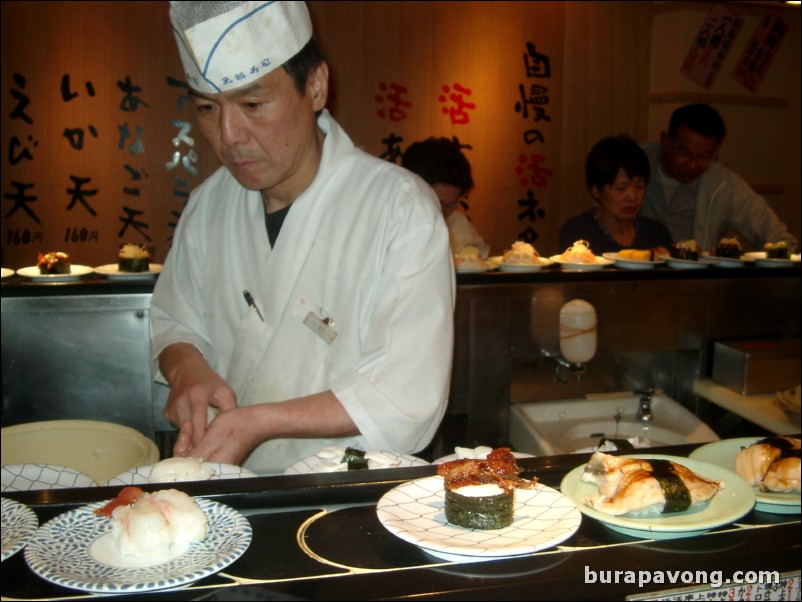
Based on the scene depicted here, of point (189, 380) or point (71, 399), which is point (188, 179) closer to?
point (71, 399)

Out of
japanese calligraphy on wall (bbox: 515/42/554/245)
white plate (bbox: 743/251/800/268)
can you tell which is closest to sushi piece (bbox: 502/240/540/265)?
white plate (bbox: 743/251/800/268)

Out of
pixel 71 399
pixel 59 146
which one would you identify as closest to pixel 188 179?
pixel 59 146

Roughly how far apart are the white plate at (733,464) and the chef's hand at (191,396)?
1046 millimetres

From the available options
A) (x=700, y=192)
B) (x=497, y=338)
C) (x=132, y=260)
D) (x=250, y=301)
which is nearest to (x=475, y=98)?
(x=700, y=192)

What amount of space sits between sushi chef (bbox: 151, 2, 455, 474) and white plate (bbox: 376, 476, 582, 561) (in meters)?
0.55

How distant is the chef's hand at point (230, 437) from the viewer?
151 cm

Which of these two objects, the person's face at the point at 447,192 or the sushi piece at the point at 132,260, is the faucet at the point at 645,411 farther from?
the sushi piece at the point at 132,260

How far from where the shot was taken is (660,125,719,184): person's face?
4.68 m

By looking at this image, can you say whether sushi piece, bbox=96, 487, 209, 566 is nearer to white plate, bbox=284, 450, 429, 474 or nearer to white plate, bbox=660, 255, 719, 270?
white plate, bbox=284, 450, 429, 474

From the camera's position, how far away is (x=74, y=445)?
186 centimetres

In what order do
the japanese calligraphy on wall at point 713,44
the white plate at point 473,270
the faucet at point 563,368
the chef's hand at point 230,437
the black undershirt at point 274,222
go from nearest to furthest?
the chef's hand at point 230,437
the black undershirt at point 274,222
the faucet at point 563,368
the white plate at point 473,270
the japanese calligraphy on wall at point 713,44

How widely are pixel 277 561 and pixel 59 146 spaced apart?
15.0 ft

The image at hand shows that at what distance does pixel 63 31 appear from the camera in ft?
15.4

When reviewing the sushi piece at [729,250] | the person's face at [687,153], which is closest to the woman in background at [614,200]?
the sushi piece at [729,250]
